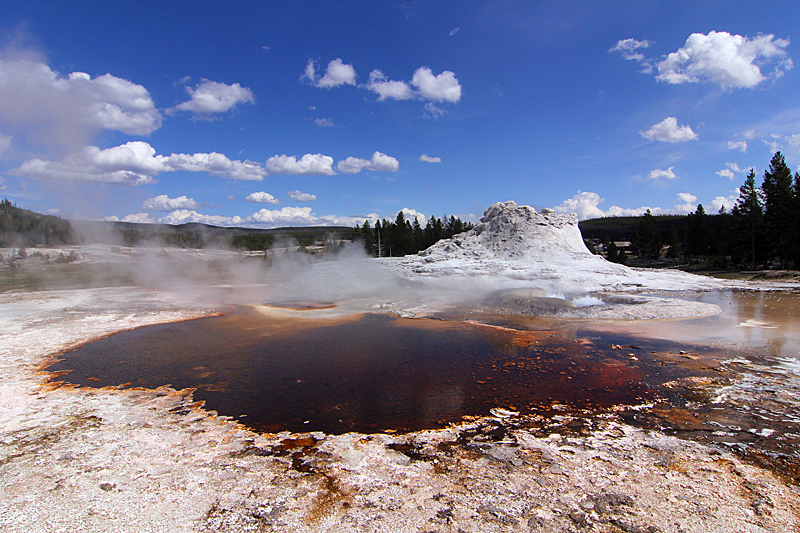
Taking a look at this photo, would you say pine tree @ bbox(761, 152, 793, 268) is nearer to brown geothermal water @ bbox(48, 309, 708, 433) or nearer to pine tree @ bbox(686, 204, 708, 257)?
pine tree @ bbox(686, 204, 708, 257)

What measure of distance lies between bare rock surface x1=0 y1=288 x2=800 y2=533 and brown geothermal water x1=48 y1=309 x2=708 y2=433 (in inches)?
20.7

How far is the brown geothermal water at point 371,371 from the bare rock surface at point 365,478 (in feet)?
1.73

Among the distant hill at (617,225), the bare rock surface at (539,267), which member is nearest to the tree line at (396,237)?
the bare rock surface at (539,267)

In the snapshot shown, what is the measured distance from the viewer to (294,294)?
1825 centimetres

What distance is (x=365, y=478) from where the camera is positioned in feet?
12.0

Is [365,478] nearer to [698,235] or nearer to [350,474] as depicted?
[350,474]

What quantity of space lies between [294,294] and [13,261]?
23.3 metres

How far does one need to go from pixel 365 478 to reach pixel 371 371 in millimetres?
3384

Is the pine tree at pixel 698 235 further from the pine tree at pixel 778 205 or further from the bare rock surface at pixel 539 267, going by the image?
the bare rock surface at pixel 539 267

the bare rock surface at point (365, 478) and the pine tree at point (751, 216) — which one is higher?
the pine tree at point (751, 216)

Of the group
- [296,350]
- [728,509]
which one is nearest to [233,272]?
[296,350]

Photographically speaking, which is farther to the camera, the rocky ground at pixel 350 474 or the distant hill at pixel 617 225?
the distant hill at pixel 617 225

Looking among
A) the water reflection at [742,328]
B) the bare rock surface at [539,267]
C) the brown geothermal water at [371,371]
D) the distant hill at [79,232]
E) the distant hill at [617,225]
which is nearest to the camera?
the brown geothermal water at [371,371]

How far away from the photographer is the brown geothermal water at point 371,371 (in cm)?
537
